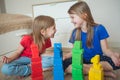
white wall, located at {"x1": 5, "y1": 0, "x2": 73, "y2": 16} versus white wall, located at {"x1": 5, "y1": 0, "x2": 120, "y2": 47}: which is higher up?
white wall, located at {"x1": 5, "y1": 0, "x2": 73, "y2": 16}

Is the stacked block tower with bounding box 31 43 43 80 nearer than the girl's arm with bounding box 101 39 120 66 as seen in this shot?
Yes

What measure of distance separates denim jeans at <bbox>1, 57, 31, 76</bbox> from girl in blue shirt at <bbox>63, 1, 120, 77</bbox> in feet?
0.82

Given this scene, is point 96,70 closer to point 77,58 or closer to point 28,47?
point 77,58

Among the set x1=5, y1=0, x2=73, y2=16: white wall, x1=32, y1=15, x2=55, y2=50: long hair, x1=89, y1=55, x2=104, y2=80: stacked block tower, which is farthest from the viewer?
x1=5, y1=0, x2=73, y2=16: white wall

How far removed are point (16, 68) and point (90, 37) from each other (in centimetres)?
49

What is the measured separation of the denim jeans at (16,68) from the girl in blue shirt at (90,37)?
25 centimetres

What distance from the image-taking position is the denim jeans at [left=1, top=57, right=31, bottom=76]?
1135mm

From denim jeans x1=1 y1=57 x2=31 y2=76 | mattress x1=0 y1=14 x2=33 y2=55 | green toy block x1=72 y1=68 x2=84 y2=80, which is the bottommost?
denim jeans x1=1 y1=57 x2=31 y2=76

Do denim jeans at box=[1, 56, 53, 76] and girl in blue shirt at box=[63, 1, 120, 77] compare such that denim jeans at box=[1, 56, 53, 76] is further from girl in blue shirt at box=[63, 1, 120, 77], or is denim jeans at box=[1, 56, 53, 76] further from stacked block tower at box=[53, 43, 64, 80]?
stacked block tower at box=[53, 43, 64, 80]

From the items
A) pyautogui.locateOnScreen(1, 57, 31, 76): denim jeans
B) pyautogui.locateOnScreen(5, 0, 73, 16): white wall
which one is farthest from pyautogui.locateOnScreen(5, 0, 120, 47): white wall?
pyautogui.locateOnScreen(1, 57, 31, 76): denim jeans

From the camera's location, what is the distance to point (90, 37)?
116 centimetres

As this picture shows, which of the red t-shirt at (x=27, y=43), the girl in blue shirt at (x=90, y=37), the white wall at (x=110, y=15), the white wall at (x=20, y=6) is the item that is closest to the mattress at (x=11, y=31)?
the red t-shirt at (x=27, y=43)

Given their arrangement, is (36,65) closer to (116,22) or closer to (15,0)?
(116,22)

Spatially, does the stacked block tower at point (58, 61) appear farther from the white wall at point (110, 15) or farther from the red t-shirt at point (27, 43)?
the white wall at point (110, 15)
